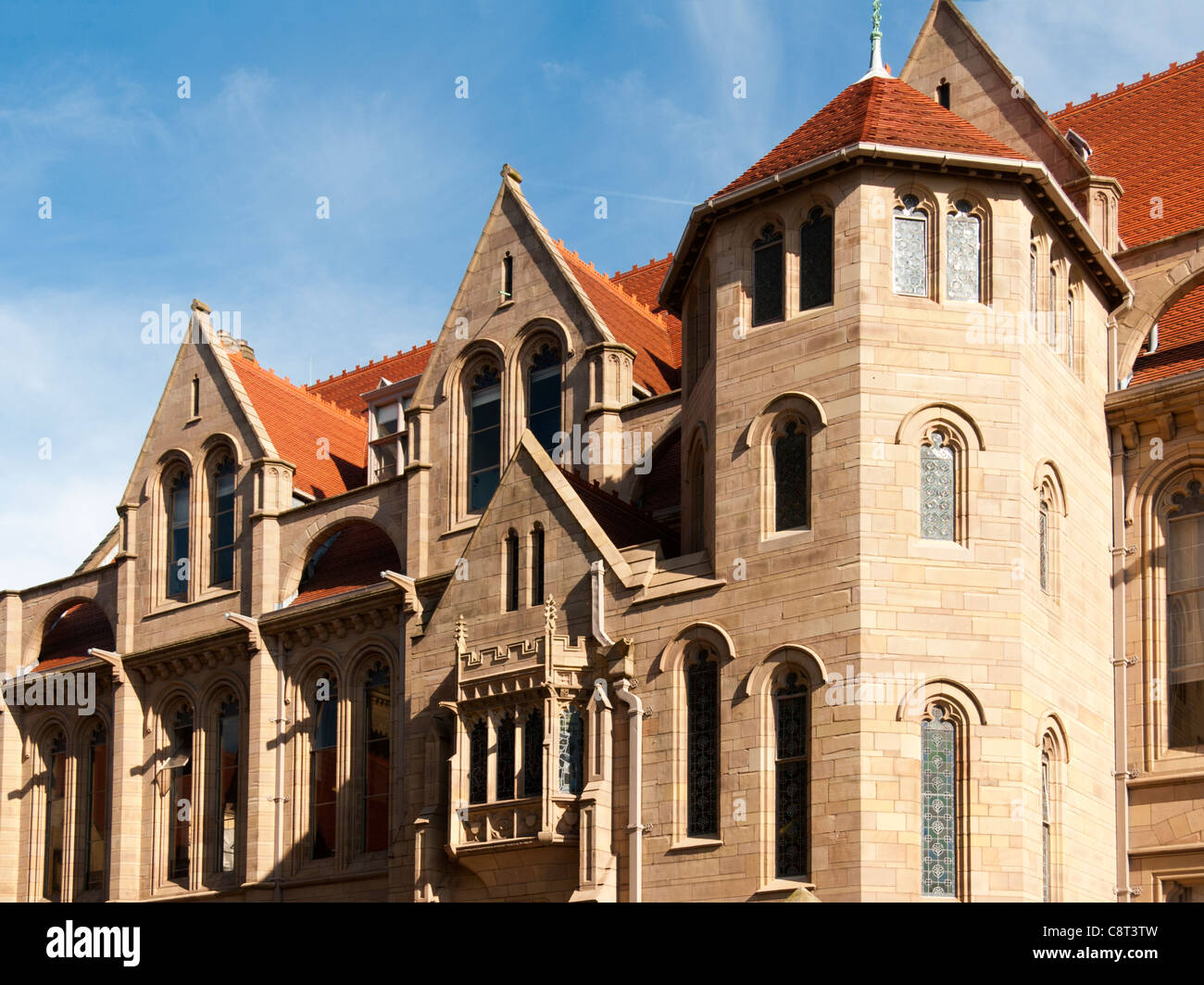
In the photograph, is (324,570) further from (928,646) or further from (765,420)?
(928,646)

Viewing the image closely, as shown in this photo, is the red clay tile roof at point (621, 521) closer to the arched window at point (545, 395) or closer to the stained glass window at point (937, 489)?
the arched window at point (545, 395)

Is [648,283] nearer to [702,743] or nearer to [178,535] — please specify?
[178,535]

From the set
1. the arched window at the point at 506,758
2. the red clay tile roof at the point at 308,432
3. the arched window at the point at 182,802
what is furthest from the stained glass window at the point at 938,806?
the arched window at the point at 182,802

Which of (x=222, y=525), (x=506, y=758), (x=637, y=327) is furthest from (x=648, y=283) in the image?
(x=506, y=758)

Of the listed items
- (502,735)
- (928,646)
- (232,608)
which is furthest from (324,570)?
(928,646)

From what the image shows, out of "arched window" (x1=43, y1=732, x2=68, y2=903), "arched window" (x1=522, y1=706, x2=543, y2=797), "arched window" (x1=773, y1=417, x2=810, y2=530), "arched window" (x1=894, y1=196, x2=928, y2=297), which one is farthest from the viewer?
"arched window" (x1=43, y1=732, x2=68, y2=903)

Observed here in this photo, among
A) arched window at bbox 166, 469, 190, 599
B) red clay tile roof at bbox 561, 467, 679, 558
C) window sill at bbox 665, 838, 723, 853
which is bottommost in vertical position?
window sill at bbox 665, 838, 723, 853

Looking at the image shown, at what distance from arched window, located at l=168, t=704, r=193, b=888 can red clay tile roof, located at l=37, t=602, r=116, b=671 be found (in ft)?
12.6

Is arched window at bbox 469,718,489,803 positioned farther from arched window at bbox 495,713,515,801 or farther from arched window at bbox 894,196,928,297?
arched window at bbox 894,196,928,297

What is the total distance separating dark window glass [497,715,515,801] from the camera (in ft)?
102

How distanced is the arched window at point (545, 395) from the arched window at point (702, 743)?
28.9 feet

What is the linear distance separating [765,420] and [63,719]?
20933 mm

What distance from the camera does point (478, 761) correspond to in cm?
3159

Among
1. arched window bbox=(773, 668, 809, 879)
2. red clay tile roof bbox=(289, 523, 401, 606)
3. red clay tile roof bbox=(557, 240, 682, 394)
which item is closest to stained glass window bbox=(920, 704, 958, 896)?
arched window bbox=(773, 668, 809, 879)
